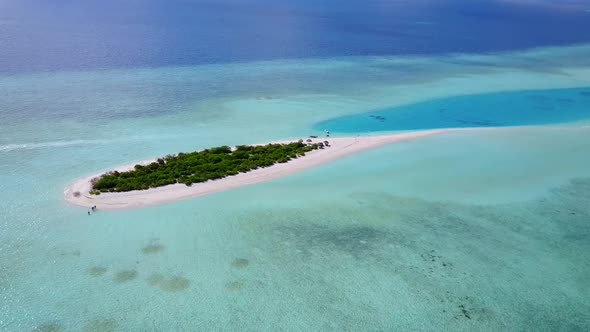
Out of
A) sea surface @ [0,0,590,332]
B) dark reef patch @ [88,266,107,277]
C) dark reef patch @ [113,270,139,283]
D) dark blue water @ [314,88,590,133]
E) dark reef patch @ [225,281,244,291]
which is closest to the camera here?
sea surface @ [0,0,590,332]

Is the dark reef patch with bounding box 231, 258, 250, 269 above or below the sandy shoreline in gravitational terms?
below

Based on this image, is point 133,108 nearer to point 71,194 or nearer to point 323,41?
point 71,194

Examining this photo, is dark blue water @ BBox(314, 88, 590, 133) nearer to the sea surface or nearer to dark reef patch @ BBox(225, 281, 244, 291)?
the sea surface

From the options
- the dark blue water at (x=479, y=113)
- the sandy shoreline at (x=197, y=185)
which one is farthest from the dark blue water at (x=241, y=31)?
the sandy shoreline at (x=197, y=185)

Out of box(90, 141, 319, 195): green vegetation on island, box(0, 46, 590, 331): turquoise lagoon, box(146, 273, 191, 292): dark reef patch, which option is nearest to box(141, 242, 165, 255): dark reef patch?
box(0, 46, 590, 331): turquoise lagoon

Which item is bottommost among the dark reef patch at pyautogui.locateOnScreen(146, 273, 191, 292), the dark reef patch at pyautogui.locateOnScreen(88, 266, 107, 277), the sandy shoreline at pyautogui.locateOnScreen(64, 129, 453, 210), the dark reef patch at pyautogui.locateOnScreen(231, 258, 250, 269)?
the dark reef patch at pyautogui.locateOnScreen(231, 258, 250, 269)

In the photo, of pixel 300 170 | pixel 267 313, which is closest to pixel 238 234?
pixel 267 313

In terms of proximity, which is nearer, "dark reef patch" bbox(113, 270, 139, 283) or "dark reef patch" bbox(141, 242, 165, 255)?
"dark reef patch" bbox(113, 270, 139, 283)
